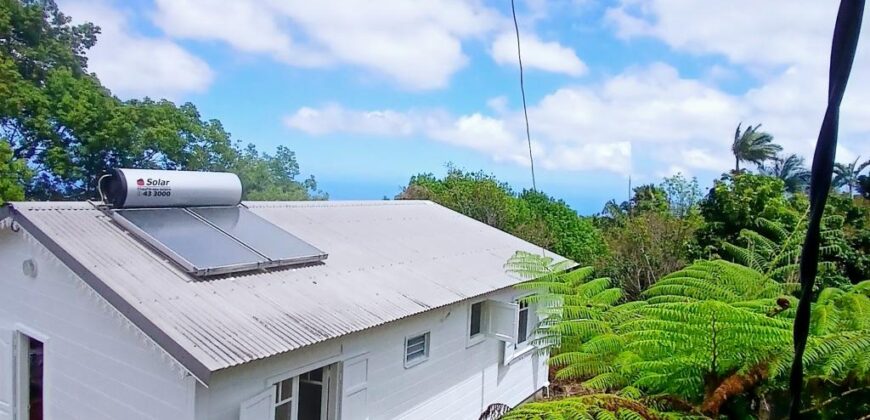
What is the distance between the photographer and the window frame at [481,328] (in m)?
8.77

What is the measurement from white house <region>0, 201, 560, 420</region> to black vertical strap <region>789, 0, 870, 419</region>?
14.4 ft

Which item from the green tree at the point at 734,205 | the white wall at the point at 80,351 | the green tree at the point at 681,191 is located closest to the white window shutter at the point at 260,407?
the white wall at the point at 80,351

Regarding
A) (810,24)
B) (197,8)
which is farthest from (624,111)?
(197,8)

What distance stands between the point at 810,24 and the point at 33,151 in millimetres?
23678

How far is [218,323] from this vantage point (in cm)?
510

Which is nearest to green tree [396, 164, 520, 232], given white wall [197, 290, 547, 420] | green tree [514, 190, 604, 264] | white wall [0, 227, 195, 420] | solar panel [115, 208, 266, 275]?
green tree [514, 190, 604, 264]

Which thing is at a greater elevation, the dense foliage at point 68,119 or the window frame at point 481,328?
the dense foliage at point 68,119

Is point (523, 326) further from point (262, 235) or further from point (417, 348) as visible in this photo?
point (262, 235)

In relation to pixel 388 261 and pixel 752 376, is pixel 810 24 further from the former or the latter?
pixel 388 261

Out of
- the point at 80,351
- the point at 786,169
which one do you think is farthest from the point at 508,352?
the point at 786,169

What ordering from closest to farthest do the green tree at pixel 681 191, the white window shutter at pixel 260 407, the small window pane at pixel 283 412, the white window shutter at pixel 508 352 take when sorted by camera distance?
the white window shutter at pixel 260 407, the small window pane at pixel 283 412, the white window shutter at pixel 508 352, the green tree at pixel 681 191

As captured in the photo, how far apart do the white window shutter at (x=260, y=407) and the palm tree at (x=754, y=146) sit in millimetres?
33502

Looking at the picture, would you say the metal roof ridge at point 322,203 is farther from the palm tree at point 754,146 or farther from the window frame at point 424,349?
the palm tree at point 754,146

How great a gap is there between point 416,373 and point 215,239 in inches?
122
